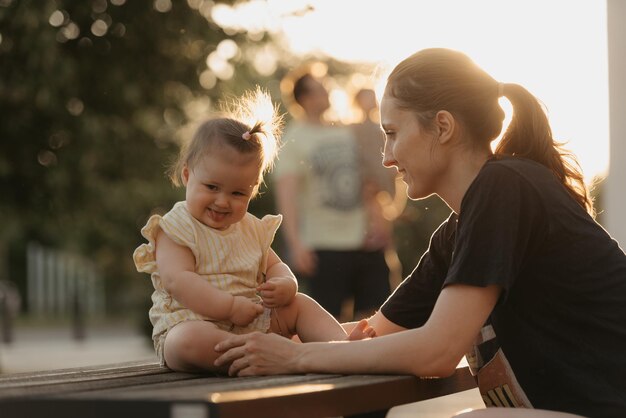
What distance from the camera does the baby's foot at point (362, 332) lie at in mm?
3511

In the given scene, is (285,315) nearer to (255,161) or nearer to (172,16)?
(255,161)

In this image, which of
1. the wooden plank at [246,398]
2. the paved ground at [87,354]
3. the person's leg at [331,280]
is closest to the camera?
the wooden plank at [246,398]

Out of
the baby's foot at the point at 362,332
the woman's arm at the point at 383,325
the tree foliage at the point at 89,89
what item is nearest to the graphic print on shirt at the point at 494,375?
the baby's foot at the point at 362,332

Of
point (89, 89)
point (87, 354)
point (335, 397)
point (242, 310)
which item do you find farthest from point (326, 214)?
point (87, 354)

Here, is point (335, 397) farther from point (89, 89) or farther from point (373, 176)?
point (89, 89)

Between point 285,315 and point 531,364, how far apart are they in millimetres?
807

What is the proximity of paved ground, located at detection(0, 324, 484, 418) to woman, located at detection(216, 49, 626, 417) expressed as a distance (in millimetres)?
4151

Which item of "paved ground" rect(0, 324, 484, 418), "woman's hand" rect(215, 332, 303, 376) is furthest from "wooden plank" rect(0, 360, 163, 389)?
"paved ground" rect(0, 324, 484, 418)

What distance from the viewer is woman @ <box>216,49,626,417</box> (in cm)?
296

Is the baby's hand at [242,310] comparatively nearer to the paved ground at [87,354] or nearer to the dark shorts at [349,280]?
the dark shorts at [349,280]

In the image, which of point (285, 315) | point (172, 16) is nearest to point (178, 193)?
point (172, 16)

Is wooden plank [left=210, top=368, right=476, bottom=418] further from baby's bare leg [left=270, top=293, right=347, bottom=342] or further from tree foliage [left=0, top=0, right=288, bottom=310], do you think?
tree foliage [left=0, top=0, right=288, bottom=310]

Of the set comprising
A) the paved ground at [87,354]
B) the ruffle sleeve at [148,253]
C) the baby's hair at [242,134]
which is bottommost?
the paved ground at [87,354]

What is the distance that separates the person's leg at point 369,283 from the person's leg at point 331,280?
0.23 feet
